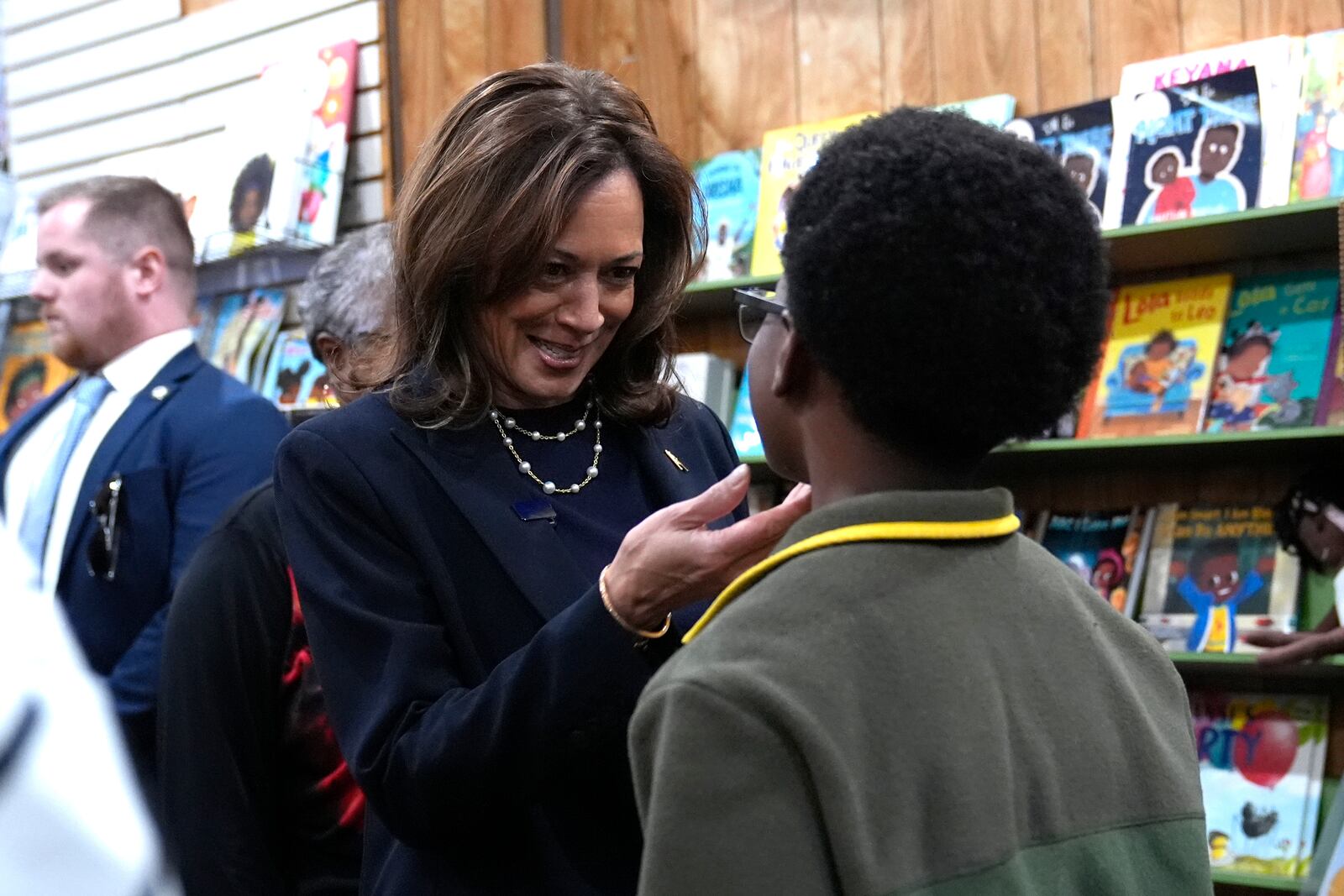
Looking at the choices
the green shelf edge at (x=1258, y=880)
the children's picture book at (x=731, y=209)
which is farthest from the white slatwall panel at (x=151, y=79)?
the green shelf edge at (x=1258, y=880)

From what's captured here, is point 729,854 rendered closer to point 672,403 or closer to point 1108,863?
point 1108,863

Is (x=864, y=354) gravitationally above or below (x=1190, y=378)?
above

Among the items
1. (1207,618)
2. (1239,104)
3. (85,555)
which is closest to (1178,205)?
(1239,104)

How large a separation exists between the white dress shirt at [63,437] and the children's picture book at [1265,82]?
7.19 feet

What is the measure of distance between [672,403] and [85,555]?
164 cm

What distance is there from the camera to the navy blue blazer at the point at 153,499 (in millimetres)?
2781

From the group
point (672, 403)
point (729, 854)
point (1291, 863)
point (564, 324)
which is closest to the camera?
point (729, 854)

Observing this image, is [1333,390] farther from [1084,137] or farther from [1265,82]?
[1084,137]

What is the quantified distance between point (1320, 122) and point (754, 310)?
96.3 inches

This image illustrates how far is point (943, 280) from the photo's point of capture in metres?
0.92

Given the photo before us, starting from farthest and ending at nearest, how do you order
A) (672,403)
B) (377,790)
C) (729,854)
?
(672,403)
(377,790)
(729,854)

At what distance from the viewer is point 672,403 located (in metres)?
1.67

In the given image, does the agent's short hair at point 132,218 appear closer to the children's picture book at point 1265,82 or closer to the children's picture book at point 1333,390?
the children's picture book at point 1265,82

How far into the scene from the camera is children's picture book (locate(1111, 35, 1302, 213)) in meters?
3.07
